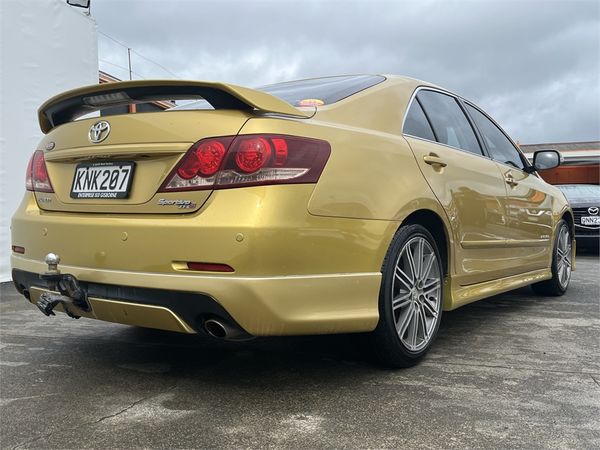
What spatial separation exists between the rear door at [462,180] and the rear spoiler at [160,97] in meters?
0.93

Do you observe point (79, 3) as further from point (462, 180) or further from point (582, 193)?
point (582, 193)

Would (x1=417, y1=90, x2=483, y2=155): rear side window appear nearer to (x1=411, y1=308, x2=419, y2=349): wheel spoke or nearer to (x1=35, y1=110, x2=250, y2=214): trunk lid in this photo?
(x1=411, y1=308, x2=419, y2=349): wheel spoke

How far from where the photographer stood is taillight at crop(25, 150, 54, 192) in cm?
278

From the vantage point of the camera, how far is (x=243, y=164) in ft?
7.24

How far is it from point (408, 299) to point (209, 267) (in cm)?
115

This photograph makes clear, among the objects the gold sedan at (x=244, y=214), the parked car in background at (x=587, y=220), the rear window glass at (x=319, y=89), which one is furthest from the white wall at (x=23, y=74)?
the parked car in background at (x=587, y=220)

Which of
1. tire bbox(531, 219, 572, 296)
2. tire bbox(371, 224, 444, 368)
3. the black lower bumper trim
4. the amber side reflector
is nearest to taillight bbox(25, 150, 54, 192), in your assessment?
the black lower bumper trim

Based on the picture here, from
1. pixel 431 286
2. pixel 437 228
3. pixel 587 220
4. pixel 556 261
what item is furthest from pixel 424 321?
pixel 587 220

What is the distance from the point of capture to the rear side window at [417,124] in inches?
121

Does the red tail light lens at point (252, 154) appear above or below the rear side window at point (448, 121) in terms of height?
below

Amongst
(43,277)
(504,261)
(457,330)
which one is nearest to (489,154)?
(504,261)

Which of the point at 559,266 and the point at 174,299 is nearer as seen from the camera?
the point at 174,299

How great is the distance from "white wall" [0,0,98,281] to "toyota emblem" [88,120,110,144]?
4.05m

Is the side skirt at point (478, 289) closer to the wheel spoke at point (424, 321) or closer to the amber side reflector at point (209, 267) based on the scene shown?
the wheel spoke at point (424, 321)
